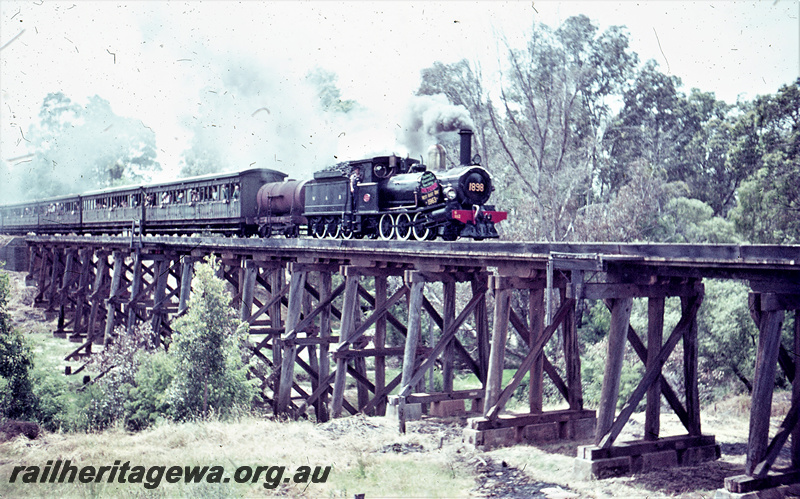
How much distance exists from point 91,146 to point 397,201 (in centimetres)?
6718

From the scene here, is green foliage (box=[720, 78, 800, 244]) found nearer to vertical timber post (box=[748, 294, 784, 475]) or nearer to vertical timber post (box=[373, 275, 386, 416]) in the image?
vertical timber post (box=[373, 275, 386, 416])

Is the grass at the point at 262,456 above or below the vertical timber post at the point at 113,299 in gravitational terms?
below

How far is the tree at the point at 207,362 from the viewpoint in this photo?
14852mm

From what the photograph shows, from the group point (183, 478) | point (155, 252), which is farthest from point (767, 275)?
point (155, 252)

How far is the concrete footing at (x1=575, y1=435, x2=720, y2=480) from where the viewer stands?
30.7ft

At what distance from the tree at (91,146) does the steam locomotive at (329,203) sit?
46325 millimetres

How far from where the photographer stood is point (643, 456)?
9.78m

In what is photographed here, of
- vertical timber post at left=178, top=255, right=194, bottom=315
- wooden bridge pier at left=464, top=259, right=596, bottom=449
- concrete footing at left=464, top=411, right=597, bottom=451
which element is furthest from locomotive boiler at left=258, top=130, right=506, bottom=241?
concrete footing at left=464, top=411, right=597, bottom=451

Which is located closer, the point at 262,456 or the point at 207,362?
the point at 262,456

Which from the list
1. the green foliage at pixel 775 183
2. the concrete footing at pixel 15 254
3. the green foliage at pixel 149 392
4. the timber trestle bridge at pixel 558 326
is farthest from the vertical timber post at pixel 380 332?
the concrete footing at pixel 15 254

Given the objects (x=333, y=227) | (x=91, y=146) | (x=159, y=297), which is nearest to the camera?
(x=333, y=227)

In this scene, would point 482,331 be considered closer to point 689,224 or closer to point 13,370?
point 13,370

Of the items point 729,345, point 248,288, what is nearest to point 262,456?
point 248,288

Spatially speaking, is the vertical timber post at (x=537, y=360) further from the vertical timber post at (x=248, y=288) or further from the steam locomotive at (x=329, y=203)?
the vertical timber post at (x=248, y=288)
